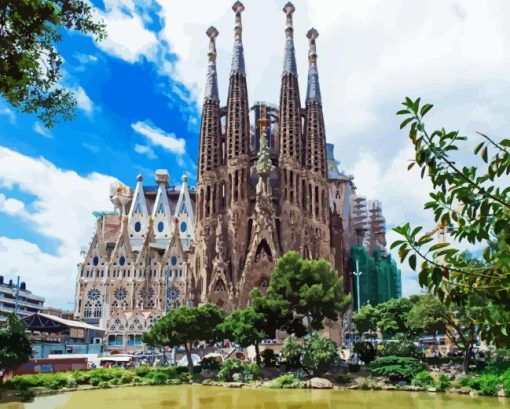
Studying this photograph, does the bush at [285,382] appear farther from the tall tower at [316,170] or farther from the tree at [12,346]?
the tall tower at [316,170]

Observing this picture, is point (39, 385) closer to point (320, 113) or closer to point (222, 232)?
Answer: point (222, 232)

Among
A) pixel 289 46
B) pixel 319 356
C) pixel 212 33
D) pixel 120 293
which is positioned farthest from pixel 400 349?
pixel 120 293

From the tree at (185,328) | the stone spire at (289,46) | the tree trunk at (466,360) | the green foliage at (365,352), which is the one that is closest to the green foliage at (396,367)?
the tree trunk at (466,360)

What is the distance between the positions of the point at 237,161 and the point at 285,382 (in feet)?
132

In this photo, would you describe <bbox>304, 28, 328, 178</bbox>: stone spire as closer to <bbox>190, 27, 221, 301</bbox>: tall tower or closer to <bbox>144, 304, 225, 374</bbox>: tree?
<bbox>190, 27, 221, 301</bbox>: tall tower

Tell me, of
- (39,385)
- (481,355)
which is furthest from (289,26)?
(39,385)

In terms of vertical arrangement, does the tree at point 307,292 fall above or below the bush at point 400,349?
above

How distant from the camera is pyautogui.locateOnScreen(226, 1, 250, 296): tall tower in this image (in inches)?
2618

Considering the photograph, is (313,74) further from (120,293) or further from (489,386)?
(489,386)

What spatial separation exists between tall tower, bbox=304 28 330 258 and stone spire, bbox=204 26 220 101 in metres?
13.8

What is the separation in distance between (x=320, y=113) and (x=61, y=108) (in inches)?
2647

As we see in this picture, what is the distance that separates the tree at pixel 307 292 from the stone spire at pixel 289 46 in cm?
4074

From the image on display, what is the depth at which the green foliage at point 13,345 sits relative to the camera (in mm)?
28953

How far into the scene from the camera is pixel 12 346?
96.6ft
